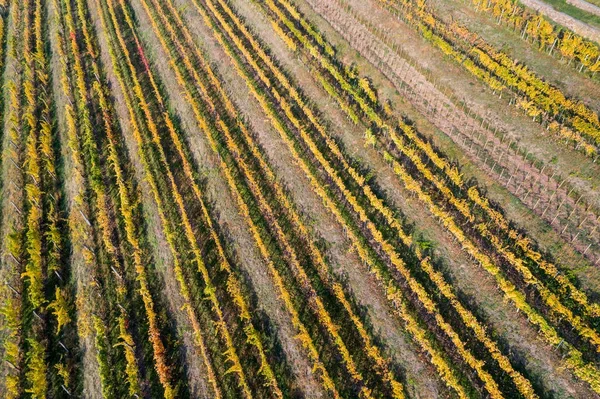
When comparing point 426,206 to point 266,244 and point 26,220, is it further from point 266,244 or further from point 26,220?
point 26,220

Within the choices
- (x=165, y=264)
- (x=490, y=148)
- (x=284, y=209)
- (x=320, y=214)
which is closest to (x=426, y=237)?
(x=320, y=214)

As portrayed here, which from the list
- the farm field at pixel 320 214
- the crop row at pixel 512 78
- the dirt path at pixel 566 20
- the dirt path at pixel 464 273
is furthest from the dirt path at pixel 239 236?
the dirt path at pixel 566 20

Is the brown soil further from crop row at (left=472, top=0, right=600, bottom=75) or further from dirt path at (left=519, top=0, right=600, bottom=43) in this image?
dirt path at (left=519, top=0, right=600, bottom=43)

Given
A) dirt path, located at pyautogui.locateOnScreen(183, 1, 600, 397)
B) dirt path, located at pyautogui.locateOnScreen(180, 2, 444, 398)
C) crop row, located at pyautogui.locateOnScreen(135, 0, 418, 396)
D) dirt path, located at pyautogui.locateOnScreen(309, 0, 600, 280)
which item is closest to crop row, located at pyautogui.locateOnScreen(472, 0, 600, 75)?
dirt path, located at pyautogui.locateOnScreen(309, 0, 600, 280)

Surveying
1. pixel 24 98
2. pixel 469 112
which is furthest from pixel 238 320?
pixel 24 98

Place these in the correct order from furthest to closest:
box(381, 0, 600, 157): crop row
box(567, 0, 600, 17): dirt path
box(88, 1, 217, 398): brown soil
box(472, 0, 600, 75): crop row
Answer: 1. box(567, 0, 600, 17): dirt path
2. box(472, 0, 600, 75): crop row
3. box(381, 0, 600, 157): crop row
4. box(88, 1, 217, 398): brown soil

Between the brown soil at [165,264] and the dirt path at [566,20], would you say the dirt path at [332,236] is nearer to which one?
the brown soil at [165,264]

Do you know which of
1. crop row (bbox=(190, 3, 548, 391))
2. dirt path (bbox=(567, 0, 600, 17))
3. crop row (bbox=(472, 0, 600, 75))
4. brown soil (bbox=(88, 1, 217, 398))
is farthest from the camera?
dirt path (bbox=(567, 0, 600, 17))

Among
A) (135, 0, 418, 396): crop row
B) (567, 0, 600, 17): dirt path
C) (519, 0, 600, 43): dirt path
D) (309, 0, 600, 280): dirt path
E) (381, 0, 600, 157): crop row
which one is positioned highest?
(567, 0, 600, 17): dirt path

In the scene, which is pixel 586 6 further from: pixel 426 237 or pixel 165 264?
pixel 165 264
